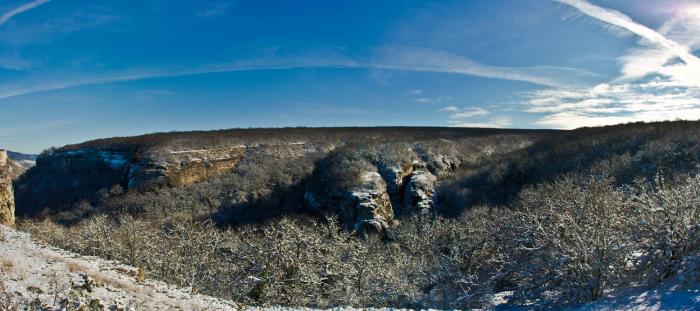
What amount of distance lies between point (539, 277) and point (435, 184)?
45.2 meters

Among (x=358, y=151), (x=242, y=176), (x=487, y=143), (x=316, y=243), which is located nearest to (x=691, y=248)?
(x=316, y=243)

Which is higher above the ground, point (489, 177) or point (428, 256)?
point (489, 177)

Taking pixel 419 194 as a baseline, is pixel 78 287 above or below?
above

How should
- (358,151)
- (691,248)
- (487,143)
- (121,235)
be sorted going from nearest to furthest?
(691,248), (121,235), (358,151), (487,143)

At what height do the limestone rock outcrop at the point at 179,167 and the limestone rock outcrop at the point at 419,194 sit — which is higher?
the limestone rock outcrop at the point at 179,167

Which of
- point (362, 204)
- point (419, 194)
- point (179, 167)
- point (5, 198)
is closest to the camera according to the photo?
point (5, 198)

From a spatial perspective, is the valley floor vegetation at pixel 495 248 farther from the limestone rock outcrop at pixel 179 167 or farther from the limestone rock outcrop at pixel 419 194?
the limestone rock outcrop at pixel 179 167

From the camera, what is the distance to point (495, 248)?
2577 cm

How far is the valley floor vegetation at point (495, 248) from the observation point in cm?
1493

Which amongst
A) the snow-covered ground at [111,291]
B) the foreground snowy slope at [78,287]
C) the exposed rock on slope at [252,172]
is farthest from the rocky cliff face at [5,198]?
the exposed rock on slope at [252,172]

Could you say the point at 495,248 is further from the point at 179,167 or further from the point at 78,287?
the point at 179,167

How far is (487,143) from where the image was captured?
83.9 metres

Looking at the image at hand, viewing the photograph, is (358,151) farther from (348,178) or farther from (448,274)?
(448,274)

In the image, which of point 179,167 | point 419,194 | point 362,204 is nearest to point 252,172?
point 179,167
